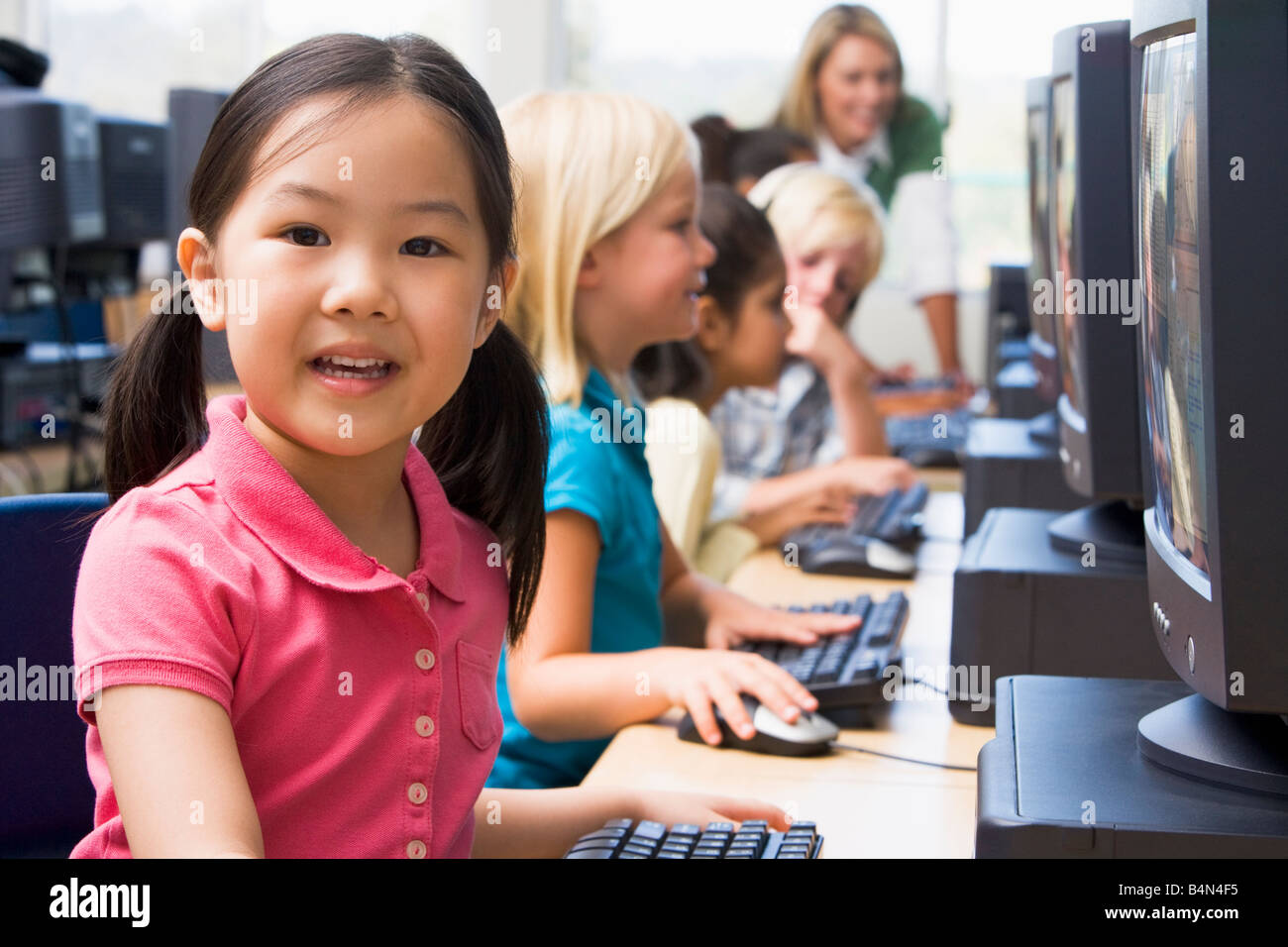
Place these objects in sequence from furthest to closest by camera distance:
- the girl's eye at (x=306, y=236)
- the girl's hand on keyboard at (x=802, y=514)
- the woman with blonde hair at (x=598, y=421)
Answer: the girl's hand on keyboard at (x=802, y=514)
the woman with blonde hair at (x=598, y=421)
the girl's eye at (x=306, y=236)

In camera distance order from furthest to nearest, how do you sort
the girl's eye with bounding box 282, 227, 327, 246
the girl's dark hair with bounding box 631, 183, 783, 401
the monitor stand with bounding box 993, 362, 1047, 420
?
the monitor stand with bounding box 993, 362, 1047, 420 < the girl's dark hair with bounding box 631, 183, 783, 401 < the girl's eye with bounding box 282, 227, 327, 246

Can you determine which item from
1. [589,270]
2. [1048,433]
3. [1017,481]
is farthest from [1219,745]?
[1048,433]

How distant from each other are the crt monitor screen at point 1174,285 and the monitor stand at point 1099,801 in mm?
103

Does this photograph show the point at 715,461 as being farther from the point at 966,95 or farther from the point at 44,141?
the point at 966,95

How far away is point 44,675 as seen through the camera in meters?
0.91

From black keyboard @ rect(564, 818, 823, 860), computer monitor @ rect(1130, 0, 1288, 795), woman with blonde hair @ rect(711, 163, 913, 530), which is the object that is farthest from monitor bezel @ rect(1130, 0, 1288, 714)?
woman with blonde hair @ rect(711, 163, 913, 530)

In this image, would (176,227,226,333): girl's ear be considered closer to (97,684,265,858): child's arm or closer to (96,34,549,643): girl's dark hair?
(96,34,549,643): girl's dark hair

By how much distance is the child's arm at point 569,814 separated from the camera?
894 millimetres

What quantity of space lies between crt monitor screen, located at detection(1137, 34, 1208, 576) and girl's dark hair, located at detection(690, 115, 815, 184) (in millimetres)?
1957

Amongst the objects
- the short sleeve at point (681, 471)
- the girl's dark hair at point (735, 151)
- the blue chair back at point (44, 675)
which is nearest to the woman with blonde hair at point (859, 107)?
the girl's dark hair at point (735, 151)

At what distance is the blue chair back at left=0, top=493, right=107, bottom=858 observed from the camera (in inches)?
35.4

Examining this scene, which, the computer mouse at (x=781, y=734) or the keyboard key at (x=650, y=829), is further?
the computer mouse at (x=781, y=734)

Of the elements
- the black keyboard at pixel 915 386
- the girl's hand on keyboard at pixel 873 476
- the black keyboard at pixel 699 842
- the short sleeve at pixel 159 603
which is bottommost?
the black keyboard at pixel 699 842

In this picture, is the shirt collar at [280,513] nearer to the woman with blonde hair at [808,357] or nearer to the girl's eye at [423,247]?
the girl's eye at [423,247]
